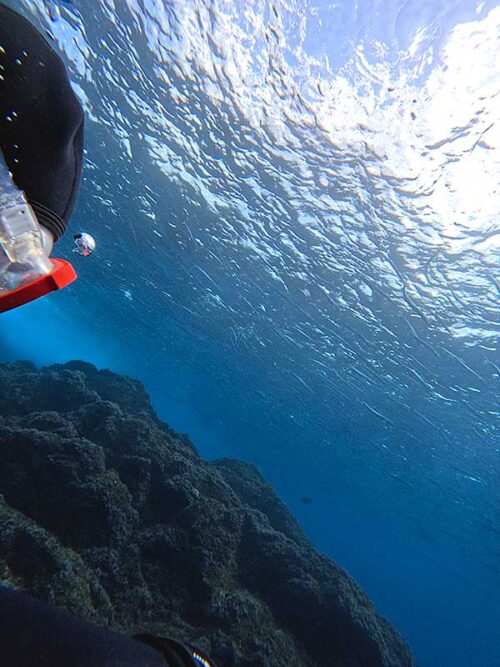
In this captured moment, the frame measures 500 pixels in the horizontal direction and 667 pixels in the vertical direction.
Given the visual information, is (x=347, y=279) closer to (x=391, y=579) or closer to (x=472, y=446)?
(x=472, y=446)

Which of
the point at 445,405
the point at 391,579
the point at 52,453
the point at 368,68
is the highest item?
the point at 391,579

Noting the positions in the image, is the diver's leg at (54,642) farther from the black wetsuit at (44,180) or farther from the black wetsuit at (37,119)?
the black wetsuit at (37,119)

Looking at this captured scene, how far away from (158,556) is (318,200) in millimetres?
11461

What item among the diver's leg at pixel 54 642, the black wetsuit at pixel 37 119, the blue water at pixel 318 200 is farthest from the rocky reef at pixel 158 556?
the blue water at pixel 318 200

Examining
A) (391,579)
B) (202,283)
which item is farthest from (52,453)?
(391,579)

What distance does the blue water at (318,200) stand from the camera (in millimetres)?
7840

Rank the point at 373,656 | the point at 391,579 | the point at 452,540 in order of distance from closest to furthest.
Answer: the point at 373,656
the point at 452,540
the point at 391,579

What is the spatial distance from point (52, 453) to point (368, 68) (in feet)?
37.0

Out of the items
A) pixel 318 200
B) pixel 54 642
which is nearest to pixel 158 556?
pixel 54 642

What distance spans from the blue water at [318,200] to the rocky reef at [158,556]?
9656 millimetres

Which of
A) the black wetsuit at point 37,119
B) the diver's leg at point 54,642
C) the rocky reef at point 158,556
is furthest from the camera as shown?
the rocky reef at point 158,556

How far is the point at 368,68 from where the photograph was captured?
26.0ft

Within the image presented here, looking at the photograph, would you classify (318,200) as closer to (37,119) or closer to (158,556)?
(158,556)

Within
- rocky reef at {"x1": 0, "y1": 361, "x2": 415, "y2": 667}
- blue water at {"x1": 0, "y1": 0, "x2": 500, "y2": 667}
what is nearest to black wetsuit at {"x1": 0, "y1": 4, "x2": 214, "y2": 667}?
rocky reef at {"x1": 0, "y1": 361, "x2": 415, "y2": 667}
